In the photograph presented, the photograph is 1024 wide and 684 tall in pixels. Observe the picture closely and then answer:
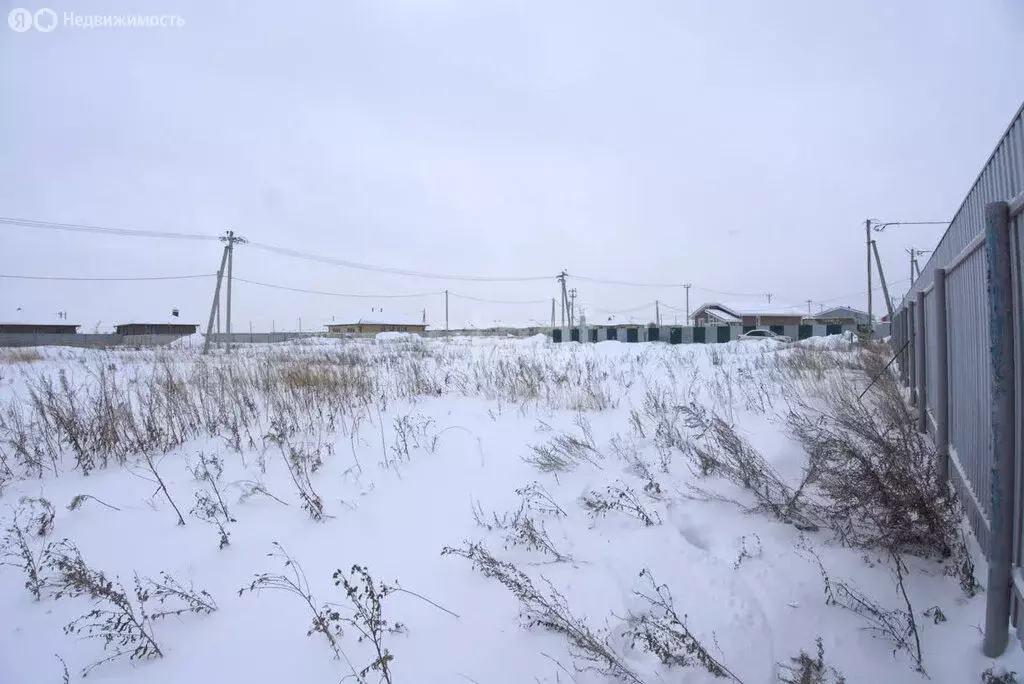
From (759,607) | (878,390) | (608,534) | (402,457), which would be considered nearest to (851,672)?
(759,607)

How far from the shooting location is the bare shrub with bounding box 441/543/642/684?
1996mm

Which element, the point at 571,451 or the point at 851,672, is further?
the point at 571,451

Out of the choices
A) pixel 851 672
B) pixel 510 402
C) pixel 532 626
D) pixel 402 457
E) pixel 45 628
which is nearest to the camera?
pixel 851 672

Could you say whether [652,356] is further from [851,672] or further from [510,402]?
[851,672]

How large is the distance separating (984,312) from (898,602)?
4.94ft

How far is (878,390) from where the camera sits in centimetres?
599

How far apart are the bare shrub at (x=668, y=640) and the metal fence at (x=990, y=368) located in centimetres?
108

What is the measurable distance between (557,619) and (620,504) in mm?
1073

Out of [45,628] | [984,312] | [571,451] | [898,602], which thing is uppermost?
[984,312]

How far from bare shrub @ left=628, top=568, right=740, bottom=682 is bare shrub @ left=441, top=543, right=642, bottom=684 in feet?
0.48

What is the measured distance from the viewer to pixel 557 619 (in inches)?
88.0

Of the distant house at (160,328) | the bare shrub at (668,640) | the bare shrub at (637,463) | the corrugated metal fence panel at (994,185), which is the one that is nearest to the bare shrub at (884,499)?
the bare shrub at (637,463)

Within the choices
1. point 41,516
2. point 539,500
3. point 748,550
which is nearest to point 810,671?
point 748,550

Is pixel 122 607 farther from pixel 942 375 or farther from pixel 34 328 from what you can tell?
pixel 34 328
